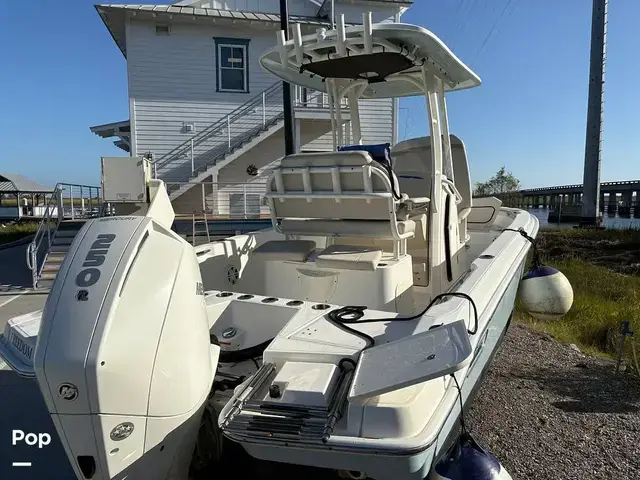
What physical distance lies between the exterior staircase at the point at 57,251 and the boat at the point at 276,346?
6.60m

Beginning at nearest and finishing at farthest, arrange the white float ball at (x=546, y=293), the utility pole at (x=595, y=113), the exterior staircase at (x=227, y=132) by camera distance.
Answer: the white float ball at (x=546, y=293)
the exterior staircase at (x=227, y=132)
the utility pole at (x=595, y=113)

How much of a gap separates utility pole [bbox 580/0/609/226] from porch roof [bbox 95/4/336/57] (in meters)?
12.0

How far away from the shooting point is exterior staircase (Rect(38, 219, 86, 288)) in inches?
362

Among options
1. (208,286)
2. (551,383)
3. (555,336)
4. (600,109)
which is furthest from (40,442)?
(600,109)

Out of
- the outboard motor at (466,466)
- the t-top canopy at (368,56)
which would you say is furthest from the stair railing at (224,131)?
the outboard motor at (466,466)

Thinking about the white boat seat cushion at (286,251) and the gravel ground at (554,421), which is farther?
the white boat seat cushion at (286,251)

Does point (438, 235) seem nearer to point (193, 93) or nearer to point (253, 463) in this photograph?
point (253, 463)

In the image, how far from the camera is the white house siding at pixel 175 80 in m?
13.9

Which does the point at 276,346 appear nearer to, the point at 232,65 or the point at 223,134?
the point at 223,134

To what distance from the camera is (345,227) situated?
387 centimetres

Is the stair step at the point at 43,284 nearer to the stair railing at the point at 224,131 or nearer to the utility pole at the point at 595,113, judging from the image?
the stair railing at the point at 224,131

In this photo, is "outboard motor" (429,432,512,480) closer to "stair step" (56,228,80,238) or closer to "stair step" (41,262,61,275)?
"stair step" (41,262,61,275)

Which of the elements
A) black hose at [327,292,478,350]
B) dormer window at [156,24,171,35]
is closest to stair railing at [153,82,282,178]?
dormer window at [156,24,171,35]

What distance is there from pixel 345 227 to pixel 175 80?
472 inches
